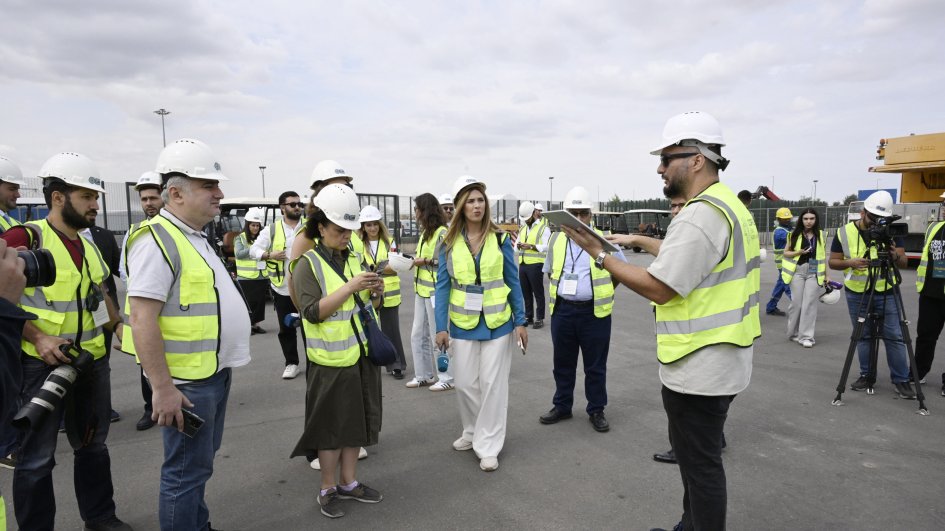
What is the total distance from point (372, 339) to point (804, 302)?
260 inches

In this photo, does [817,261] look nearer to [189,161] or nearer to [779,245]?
[779,245]

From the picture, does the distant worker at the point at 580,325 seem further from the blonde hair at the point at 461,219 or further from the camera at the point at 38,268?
the camera at the point at 38,268

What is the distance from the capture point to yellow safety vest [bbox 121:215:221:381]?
236cm

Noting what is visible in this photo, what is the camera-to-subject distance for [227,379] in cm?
271

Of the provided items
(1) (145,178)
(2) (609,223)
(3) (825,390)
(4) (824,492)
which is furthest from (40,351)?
(2) (609,223)

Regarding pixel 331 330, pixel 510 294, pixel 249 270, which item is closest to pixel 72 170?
pixel 331 330

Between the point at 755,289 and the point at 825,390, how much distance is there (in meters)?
3.87

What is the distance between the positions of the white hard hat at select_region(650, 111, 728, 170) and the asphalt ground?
6.97 feet

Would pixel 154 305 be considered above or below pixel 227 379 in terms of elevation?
above

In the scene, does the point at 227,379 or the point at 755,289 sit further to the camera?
the point at 227,379

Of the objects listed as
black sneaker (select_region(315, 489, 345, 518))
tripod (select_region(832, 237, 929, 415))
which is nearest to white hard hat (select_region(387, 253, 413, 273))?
black sneaker (select_region(315, 489, 345, 518))

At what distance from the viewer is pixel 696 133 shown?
8.11ft

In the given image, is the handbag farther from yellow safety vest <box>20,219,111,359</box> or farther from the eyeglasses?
the eyeglasses

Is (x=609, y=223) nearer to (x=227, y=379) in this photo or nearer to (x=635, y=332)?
(x=635, y=332)
